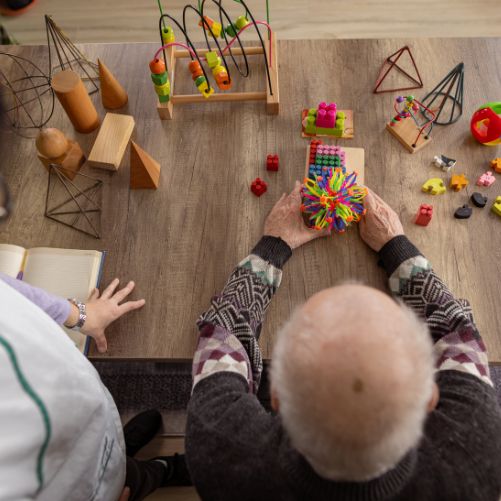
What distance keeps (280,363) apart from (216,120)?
0.84 meters

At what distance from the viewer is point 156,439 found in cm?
142

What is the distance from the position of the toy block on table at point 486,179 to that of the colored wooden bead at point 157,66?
831 millimetres

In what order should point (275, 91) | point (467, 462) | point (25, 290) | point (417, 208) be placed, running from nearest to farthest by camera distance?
point (467, 462) → point (25, 290) → point (417, 208) → point (275, 91)

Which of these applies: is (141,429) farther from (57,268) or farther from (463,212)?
(463,212)

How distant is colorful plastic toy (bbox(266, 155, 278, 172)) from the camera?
110 cm

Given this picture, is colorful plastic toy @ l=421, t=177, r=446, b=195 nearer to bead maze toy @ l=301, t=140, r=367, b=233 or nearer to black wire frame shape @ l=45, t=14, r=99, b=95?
bead maze toy @ l=301, t=140, r=367, b=233

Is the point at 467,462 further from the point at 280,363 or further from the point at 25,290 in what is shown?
the point at 25,290

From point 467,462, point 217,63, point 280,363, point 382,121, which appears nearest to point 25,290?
point 280,363

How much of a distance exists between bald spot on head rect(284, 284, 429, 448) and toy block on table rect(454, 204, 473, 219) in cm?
64

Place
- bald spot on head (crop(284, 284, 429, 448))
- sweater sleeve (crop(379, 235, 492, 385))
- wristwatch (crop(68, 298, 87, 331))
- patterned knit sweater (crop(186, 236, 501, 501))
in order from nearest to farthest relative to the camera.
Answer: bald spot on head (crop(284, 284, 429, 448))
patterned knit sweater (crop(186, 236, 501, 501))
sweater sleeve (crop(379, 235, 492, 385))
wristwatch (crop(68, 298, 87, 331))

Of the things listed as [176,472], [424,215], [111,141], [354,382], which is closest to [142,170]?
[111,141]

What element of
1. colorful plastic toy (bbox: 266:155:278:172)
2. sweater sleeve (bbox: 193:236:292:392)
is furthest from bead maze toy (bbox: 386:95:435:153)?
sweater sleeve (bbox: 193:236:292:392)

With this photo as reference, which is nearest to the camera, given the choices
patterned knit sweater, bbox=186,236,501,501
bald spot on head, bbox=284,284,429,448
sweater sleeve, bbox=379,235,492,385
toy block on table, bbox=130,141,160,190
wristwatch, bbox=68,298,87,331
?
bald spot on head, bbox=284,284,429,448

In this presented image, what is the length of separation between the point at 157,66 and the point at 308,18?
1434mm
